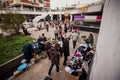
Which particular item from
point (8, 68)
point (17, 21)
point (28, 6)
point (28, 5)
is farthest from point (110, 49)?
point (28, 6)

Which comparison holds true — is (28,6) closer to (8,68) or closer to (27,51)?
(8,68)

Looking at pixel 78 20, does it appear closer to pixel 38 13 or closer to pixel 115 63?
pixel 115 63

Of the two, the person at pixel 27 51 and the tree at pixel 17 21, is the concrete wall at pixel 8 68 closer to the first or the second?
the person at pixel 27 51

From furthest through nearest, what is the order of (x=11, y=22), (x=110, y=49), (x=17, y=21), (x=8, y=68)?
1. (x=17, y=21)
2. (x=11, y=22)
3. (x=8, y=68)
4. (x=110, y=49)

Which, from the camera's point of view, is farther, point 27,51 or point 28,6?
point 28,6

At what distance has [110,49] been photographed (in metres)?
0.96

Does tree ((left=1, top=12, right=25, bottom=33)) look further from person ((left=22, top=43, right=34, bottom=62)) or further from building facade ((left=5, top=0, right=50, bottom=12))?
building facade ((left=5, top=0, right=50, bottom=12))

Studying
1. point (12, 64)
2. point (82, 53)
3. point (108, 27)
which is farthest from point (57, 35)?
point (108, 27)

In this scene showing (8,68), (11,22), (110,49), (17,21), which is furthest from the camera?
(17,21)

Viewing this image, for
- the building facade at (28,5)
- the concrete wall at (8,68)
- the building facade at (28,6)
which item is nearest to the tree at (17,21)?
the concrete wall at (8,68)

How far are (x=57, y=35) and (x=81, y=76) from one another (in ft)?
21.2

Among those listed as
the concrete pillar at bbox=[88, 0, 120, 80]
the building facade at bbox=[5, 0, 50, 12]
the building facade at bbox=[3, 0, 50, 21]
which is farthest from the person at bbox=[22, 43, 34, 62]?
the building facade at bbox=[5, 0, 50, 12]

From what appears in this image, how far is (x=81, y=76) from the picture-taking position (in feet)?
12.9

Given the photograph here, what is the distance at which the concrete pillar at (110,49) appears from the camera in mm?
938
